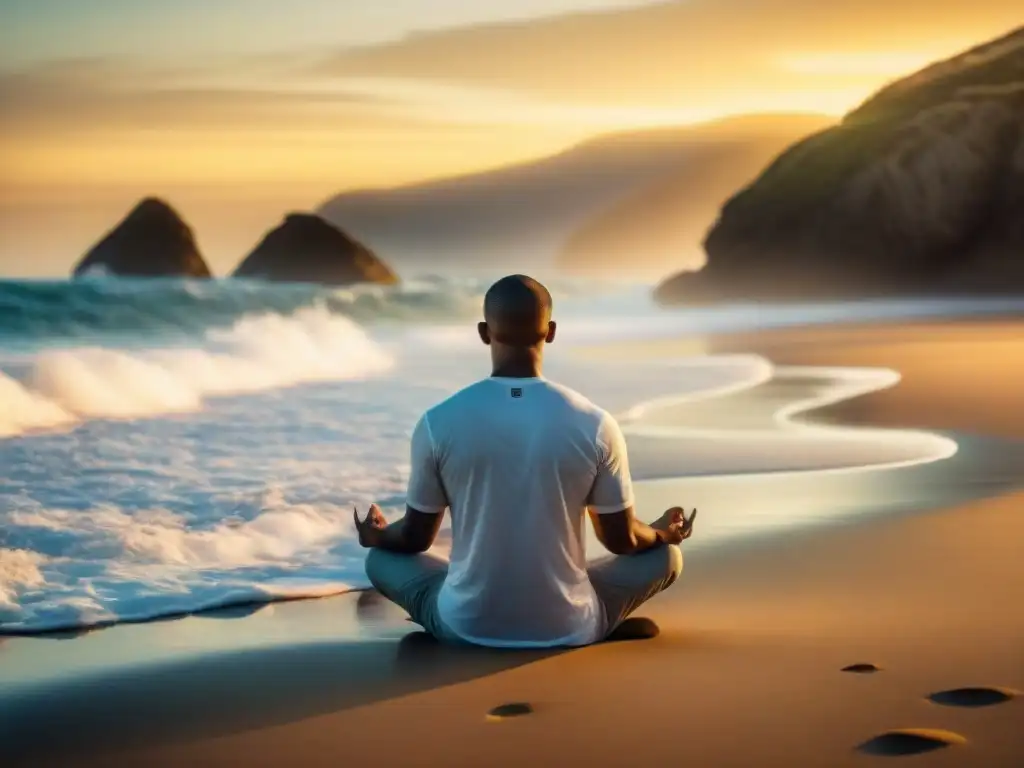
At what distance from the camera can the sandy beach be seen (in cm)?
315

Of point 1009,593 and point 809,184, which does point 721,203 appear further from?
point 1009,593

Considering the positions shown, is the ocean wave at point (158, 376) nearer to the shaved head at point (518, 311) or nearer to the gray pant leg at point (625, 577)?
the gray pant leg at point (625, 577)

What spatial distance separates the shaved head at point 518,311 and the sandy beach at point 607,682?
858mm

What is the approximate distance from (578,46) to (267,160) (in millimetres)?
4729

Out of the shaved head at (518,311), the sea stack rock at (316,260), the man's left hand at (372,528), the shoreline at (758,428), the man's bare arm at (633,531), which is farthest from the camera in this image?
the sea stack rock at (316,260)

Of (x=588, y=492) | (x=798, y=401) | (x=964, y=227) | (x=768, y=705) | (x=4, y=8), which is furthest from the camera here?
(x=964, y=227)

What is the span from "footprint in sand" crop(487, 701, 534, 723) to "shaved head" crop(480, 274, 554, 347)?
2.95ft

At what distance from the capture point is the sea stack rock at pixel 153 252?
29.4 m

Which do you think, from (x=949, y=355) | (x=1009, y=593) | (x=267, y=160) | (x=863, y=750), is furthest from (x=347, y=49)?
(x=863, y=750)

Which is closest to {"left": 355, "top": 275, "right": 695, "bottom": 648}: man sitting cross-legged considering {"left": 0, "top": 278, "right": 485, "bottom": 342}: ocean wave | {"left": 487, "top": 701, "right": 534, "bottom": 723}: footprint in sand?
{"left": 487, "top": 701, "right": 534, "bottom": 723}: footprint in sand

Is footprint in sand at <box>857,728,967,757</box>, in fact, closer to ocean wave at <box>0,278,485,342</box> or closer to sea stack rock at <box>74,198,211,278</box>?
ocean wave at <box>0,278,485,342</box>

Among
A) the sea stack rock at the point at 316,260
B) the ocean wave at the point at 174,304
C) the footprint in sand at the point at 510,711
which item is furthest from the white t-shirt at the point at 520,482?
the sea stack rock at the point at 316,260

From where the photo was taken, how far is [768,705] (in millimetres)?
3400

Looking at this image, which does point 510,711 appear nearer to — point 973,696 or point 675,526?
point 675,526
